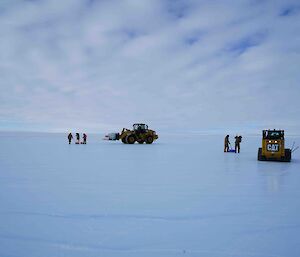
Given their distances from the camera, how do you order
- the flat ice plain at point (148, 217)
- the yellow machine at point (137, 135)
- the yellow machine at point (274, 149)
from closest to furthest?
the flat ice plain at point (148, 217), the yellow machine at point (274, 149), the yellow machine at point (137, 135)

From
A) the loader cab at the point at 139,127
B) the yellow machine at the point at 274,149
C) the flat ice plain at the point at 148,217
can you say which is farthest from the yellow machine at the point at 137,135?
the flat ice plain at the point at 148,217

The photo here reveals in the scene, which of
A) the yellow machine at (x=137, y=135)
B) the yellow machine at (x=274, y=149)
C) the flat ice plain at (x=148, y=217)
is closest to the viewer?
the flat ice plain at (x=148, y=217)

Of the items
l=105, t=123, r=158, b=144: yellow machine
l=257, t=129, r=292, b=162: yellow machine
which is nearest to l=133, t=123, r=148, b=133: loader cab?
l=105, t=123, r=158, b=144: yellow machine

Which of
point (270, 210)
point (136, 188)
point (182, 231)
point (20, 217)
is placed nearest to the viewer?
point (182, 231)

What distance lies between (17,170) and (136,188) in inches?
191

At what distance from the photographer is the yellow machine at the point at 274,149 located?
13703 millimetres

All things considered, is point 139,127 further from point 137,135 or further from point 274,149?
point 274,149

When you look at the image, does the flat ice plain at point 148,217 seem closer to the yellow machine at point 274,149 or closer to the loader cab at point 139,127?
the yellow machine at point 274,149

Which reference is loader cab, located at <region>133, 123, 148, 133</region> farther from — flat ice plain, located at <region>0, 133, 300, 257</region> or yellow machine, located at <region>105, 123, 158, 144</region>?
flat ice plain, located at <region>0, 133, 300, 257</region>

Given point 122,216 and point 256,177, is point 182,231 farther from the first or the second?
point 256,177

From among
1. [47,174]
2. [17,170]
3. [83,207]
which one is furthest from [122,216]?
[17,170]

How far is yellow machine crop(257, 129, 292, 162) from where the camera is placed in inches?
539

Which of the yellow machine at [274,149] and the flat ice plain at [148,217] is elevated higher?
the yellow machine at [274,149]

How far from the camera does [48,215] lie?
470 cm
